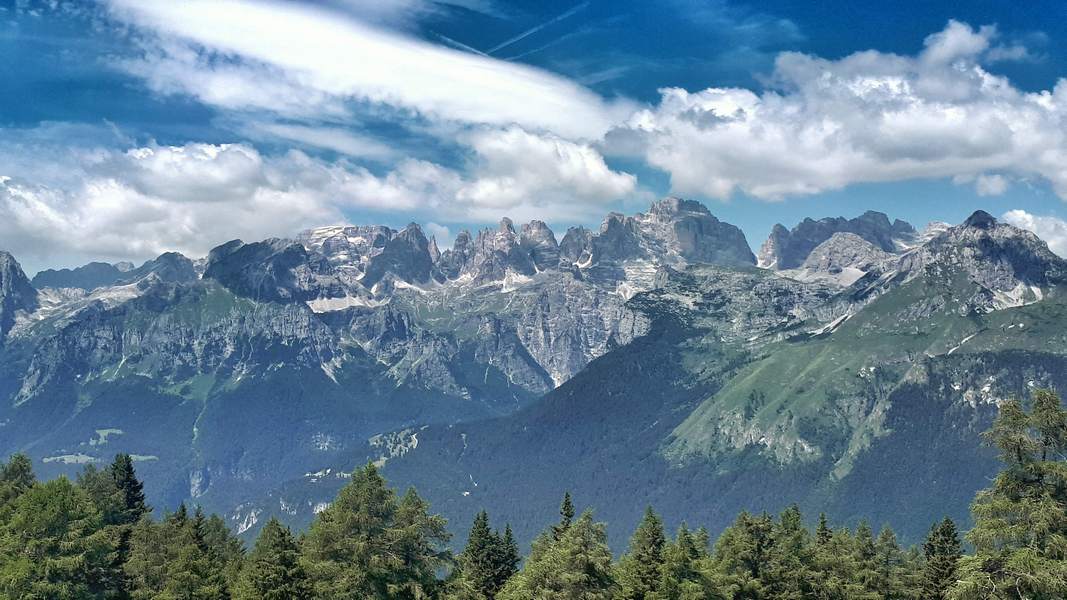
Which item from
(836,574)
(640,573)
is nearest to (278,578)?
(640,573)

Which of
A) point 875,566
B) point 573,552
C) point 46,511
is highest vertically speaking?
point 46,511

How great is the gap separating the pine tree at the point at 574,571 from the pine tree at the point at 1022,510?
99.8 ft

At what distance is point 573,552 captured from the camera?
76750mm

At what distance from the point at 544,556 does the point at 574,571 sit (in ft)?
11.6

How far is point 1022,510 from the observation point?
52188 mm

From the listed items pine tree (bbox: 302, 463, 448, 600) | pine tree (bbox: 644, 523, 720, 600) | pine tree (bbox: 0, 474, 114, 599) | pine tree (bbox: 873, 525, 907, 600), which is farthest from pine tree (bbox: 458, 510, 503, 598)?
pine tree (bbox: 0, 474, 114, 599)

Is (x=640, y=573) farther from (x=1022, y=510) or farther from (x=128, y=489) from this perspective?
(x=128, y=489)

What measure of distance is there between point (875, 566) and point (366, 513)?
230 feet

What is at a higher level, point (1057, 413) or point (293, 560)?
point (1057, 413)

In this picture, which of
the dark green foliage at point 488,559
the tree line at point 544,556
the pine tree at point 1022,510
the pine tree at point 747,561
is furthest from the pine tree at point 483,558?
the pine tree at point 1022,510

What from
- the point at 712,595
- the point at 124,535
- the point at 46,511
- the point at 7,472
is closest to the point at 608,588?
the point at 712,595

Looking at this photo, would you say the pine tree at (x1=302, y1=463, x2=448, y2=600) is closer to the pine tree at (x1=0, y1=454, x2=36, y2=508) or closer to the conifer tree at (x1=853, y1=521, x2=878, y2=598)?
the pine tree at (x1=0, y1=454, x2=36, y2=508)

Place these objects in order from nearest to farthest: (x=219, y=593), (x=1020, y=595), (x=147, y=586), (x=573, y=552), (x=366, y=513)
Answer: (x=1020, y=595)
(x=573, y=552)
(x=366, y=513)
(x=219, y=593)
(x=147, y=586)

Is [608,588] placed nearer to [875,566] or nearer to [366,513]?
[366,513]
